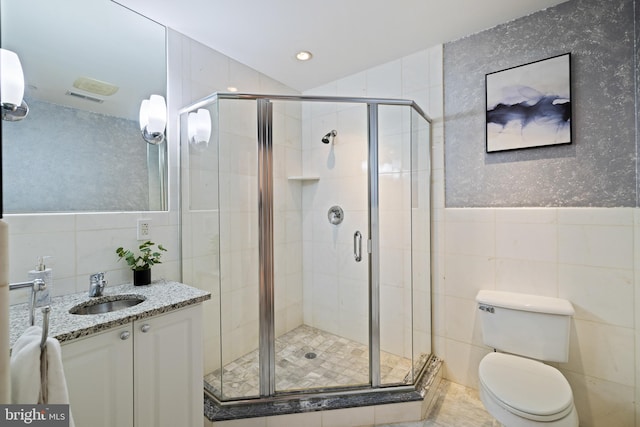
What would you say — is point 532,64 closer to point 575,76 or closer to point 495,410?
point 575,76

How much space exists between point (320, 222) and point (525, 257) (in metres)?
1.42

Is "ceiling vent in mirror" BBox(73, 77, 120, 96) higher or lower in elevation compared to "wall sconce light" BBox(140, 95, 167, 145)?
higher

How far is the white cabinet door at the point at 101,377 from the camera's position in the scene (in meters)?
1.06

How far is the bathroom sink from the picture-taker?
1.41m

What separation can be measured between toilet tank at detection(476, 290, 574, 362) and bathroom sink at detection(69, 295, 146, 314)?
196 cm

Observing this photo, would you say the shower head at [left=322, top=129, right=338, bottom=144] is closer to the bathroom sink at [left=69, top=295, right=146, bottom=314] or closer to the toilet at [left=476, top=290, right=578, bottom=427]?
the toilet at [left=476, top=290, right=578, bottom=427]

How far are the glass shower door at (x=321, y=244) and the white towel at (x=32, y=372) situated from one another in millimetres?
1202

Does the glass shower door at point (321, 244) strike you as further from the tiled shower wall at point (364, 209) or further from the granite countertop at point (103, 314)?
the granite countertop at point (103, 314)

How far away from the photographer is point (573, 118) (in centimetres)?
168

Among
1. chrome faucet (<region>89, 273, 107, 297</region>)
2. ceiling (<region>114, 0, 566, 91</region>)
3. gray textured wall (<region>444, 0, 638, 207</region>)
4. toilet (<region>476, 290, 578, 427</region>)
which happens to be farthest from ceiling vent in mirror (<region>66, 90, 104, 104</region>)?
toilet (<region>476, 290, 578, 427</region>)

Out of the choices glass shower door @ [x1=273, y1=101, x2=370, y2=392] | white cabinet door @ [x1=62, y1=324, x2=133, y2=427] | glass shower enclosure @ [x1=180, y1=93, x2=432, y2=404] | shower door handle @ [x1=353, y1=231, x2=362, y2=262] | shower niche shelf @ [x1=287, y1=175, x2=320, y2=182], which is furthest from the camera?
shower niche shelf @ [x1=287, y1=175, x2=320, y2=182]

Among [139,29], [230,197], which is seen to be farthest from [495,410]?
[139,29]

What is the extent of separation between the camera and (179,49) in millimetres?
1942

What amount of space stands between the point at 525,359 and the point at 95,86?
2.82 meters
